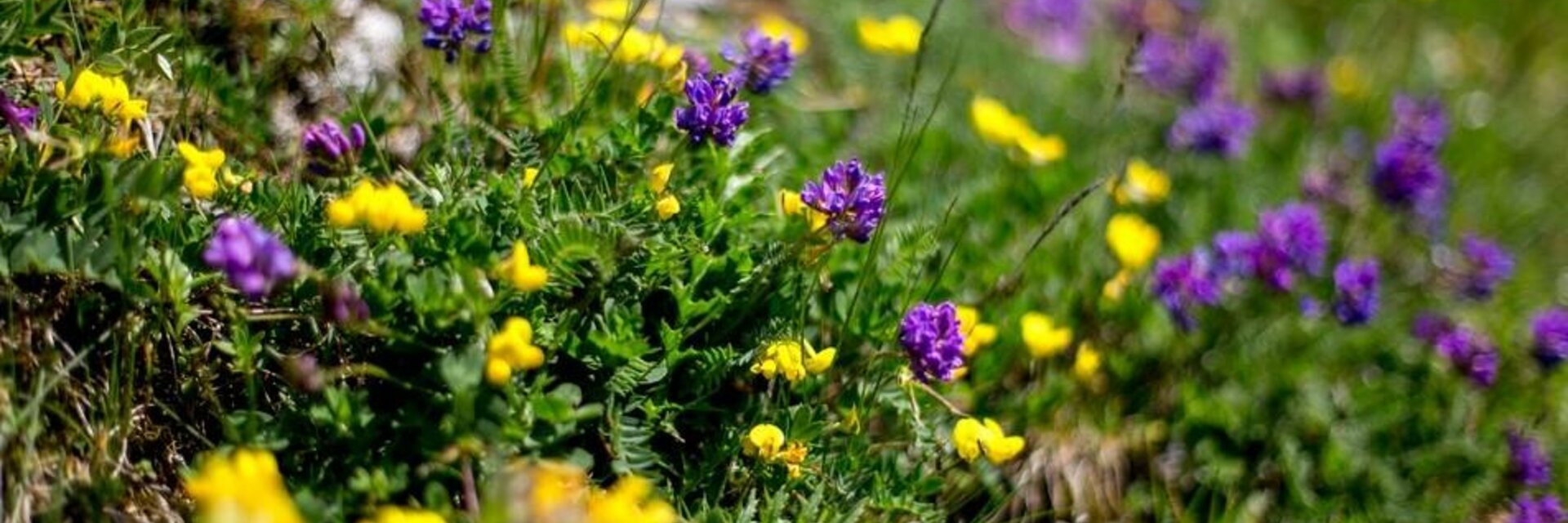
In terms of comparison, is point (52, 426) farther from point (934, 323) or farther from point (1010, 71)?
point (1010, 71)

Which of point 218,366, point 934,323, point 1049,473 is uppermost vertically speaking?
point 934,323

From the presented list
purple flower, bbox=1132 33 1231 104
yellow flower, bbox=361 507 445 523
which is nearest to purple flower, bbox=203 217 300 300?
yellow flower, bbox=361 507 445 523

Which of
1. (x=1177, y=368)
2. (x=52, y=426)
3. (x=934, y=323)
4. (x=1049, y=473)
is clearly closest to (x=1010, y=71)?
(x=1177, y=368)

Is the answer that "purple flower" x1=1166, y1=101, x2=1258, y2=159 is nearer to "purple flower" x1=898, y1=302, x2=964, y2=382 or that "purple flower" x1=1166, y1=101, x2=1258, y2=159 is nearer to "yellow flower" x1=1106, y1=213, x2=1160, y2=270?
"yellow flower" x1=1106, y1=213, x2=1160, y2=270

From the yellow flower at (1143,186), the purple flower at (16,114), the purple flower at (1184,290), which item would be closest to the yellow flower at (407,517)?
the purple flower at (16,114)

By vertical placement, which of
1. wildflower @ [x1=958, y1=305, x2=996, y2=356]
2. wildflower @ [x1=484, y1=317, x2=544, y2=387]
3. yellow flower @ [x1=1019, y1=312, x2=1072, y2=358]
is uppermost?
wildflower @ [x1=484, y1=317, x2=544, y2=387]

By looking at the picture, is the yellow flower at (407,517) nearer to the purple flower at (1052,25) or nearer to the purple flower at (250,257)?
the purple flower at (250,257)

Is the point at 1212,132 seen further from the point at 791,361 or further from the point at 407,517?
the point at 407,517
